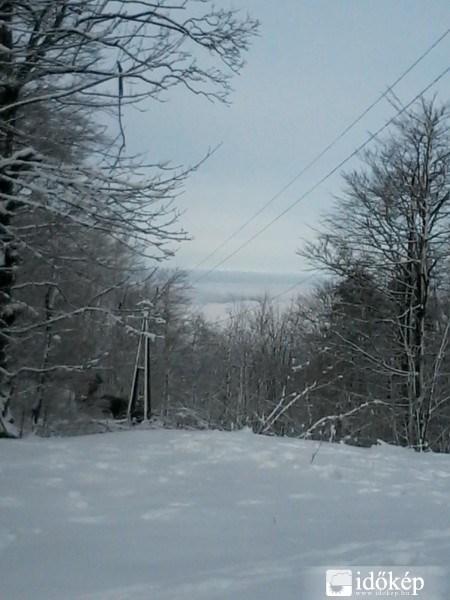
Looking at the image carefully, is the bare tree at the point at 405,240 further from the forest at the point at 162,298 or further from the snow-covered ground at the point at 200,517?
the snow-covered ground at the point at 200,517

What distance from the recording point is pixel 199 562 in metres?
3.62

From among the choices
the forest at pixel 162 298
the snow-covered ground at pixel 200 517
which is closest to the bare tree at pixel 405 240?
the forest at pixel 162 298

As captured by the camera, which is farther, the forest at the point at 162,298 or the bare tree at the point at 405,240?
the bare tree at the point at 405,240

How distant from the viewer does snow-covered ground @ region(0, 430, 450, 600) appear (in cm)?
338

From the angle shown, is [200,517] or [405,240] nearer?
[200,517]

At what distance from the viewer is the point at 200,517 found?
14.5ft

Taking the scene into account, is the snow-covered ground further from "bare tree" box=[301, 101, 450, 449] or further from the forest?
"bare tree" box=[301, 101, 450, 449]

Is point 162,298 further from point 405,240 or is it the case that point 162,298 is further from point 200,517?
point 200,517

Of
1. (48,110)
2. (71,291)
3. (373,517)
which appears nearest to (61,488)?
(373,517)

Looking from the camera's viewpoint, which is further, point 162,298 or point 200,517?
point 162,298

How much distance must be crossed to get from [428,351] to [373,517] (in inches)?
596

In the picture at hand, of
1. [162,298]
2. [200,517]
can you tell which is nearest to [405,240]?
[162,298]

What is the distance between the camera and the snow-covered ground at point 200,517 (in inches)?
133

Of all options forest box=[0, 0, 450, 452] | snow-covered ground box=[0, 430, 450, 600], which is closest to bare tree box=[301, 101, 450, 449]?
forest box=[0, 0, 450, 452]
